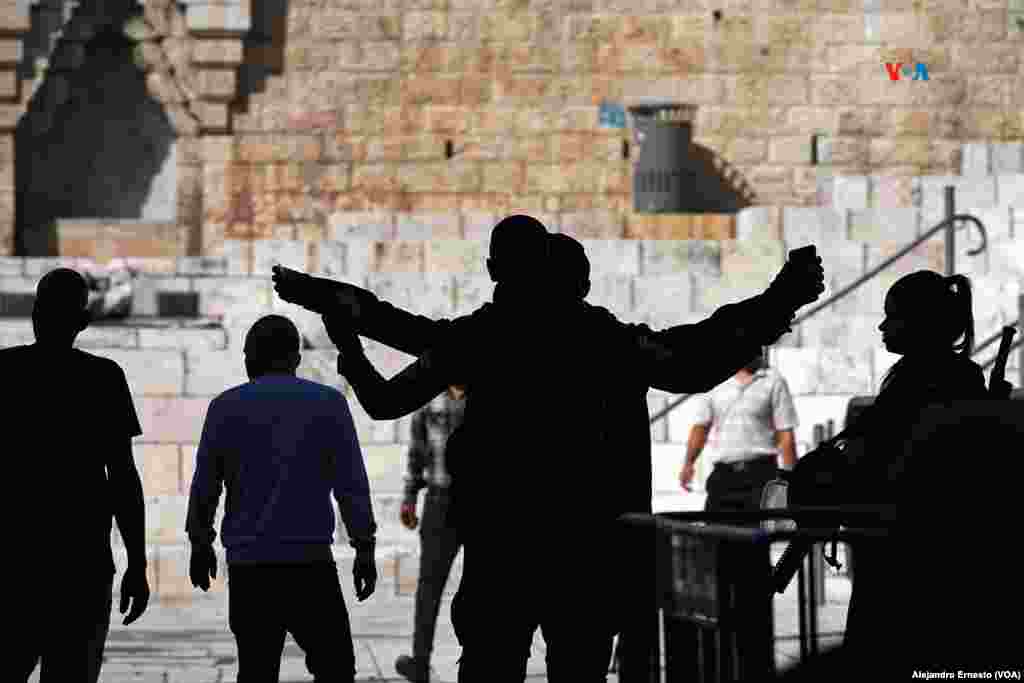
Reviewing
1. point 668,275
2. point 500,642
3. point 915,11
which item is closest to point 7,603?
point 500,642

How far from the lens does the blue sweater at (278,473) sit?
7.43 metres

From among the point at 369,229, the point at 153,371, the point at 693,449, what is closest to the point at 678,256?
the point at 369,229

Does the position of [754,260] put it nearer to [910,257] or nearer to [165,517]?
[910,257]

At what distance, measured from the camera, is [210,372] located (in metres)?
15.2

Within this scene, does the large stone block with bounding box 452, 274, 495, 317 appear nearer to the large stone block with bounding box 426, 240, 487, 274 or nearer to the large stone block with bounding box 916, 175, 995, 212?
the large stone block with bounding box 426, 240, 487, 274

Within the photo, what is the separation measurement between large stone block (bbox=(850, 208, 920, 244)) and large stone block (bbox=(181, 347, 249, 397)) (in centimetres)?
568

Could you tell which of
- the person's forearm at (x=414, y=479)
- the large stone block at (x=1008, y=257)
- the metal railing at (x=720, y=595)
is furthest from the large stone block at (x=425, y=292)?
the metal railing at (x=720, y=595)

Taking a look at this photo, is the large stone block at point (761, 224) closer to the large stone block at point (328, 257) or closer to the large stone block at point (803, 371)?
the large stone block at point (328, 257)

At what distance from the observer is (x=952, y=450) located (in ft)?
16.5

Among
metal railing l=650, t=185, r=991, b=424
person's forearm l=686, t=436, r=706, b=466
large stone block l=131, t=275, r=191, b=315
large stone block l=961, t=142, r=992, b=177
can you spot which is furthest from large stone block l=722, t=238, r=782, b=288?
person's forearm l=686, t=436, r=706, b=466

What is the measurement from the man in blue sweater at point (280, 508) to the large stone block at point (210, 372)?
7549mm

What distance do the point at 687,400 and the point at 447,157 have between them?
911 cm

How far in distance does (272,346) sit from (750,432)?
4871mm

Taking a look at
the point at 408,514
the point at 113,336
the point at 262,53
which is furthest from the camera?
the point at 262,53
